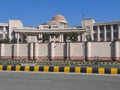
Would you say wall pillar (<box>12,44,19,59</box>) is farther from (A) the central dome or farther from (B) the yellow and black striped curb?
(A) the central dome

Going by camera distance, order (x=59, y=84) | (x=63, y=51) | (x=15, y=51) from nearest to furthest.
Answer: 1. (x=59, y=84)
2. (x=63, y=51)
3. (x=15, y=51)

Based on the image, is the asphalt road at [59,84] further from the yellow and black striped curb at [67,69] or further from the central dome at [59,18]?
the central dome at [59,18]

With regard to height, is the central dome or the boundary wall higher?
the central dome

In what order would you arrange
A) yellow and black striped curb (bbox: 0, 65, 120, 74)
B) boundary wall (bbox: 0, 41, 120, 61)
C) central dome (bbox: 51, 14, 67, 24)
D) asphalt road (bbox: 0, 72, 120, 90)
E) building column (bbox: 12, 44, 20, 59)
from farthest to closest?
1. central dome (bbox: 51, 14, 67, 24)
2. building column (bbox: 12, 44, 20, 59)
3. boundary wall (bbox: 0, 41, 120, 61)
4. yellow and black striped curb (bbox: 0, 65, 120, 74)
5. asphalt road (bbox: 0, 72, 120, 90)

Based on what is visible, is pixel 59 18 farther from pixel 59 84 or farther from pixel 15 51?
pixel 59 84

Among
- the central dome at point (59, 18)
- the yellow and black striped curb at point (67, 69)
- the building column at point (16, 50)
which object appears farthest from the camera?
the central dome at point (59, 18)

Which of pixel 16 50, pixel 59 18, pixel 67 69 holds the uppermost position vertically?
pixel 59 18

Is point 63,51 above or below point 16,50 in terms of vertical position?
below

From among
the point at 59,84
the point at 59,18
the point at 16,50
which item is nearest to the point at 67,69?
the point at 59,84

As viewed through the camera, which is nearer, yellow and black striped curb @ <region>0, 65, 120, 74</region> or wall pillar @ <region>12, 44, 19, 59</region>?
yellow and black striped curb @ <region>0, 65, 120, 74</region>

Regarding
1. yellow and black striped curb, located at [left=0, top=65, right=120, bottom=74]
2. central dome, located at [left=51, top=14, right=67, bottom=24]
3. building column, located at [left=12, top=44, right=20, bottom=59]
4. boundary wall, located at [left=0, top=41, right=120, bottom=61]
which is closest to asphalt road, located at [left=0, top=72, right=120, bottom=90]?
yellow and black striped curb, located at [left=0, top=65, right=120, bottom=74]

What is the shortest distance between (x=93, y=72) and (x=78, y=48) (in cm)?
3970

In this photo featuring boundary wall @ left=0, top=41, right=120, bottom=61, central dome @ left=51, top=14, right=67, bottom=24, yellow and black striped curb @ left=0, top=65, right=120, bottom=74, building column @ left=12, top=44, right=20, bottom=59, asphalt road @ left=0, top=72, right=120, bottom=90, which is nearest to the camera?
asphalt road @ left=0, top=72, right=120, bottom=90

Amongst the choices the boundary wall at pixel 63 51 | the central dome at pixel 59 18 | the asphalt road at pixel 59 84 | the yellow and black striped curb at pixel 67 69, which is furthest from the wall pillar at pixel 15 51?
the central dome at pixel 59 18
